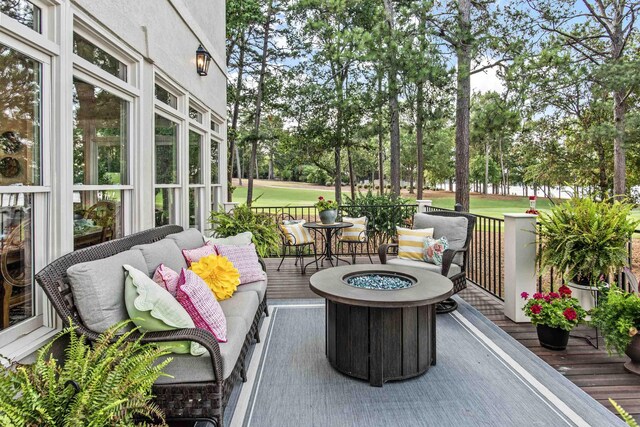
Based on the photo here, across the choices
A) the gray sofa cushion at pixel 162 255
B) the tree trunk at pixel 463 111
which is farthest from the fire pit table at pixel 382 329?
the tree trunk at pixel 463 111

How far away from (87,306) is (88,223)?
1.10 metres

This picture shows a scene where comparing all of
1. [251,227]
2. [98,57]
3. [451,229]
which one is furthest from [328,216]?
[98,57]

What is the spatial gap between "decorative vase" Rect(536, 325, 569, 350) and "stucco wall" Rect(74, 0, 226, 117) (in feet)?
13.9

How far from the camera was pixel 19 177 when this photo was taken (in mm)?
2033

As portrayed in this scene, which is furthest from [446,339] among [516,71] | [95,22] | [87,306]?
[516,71]

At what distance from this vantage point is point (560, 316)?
3.05m

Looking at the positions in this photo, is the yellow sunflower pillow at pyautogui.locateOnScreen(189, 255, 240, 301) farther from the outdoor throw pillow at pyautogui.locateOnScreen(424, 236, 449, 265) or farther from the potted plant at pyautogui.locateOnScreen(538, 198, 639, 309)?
the potted plant at pyautogui.locateOnScreen(538, 198, 639, 309)

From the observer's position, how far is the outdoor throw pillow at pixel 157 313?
1.96 metres

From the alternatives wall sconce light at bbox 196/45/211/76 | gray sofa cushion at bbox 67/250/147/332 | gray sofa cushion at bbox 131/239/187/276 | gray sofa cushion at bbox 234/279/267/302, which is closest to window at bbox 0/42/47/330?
gray sofa cushion at bbox 67/250/147/332

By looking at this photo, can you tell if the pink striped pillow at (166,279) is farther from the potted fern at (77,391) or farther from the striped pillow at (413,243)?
the striped pillow at (413,243)

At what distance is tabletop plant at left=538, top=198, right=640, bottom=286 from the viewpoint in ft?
10.6

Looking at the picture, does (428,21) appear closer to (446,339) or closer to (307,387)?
(446,339)

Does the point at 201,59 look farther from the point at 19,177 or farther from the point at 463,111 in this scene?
the point at 463,111

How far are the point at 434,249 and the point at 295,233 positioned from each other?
2556 millimetres
